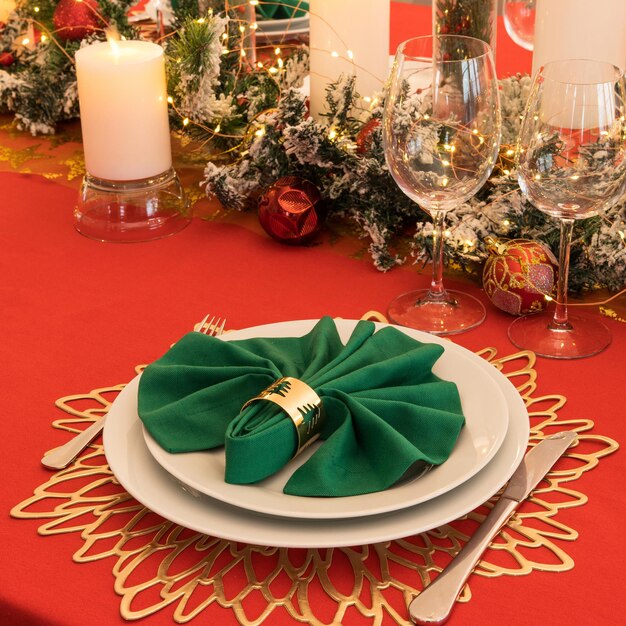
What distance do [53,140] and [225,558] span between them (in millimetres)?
1046

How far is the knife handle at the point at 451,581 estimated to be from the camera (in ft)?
1.88

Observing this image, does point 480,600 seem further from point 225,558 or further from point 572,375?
point 572,375

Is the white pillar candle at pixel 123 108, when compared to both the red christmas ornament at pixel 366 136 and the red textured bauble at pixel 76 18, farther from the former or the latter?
the red textured bauble at pixel 76 18

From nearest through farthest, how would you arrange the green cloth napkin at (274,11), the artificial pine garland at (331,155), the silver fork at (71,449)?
the silver fork at (71,449), the artificial pine garland at (331,155), the green cloth napkin at (274,11)

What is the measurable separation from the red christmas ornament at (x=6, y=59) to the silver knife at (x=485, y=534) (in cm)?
122

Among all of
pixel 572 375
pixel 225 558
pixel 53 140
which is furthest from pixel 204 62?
pixel 225 558

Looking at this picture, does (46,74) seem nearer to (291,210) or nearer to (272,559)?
(291,210)

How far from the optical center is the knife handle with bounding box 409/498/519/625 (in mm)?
573

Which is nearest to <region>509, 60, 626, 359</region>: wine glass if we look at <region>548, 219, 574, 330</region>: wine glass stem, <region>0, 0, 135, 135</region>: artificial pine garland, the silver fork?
<region>548, 219, 574, 330</region>: wine glass stem

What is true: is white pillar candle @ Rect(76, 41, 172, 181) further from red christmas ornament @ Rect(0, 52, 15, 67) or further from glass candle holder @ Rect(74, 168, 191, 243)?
red christmas ornament @ Rect(0, 52, 15, 67)

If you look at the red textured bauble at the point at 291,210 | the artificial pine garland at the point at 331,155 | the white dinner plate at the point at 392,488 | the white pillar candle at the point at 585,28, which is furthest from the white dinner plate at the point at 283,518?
the white pillar candle at the point at 585,28

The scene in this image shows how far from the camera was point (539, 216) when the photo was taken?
99cm

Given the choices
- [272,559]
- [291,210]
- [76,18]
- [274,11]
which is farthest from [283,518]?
[274,11]

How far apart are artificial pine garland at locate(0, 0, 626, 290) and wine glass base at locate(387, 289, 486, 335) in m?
0.05
